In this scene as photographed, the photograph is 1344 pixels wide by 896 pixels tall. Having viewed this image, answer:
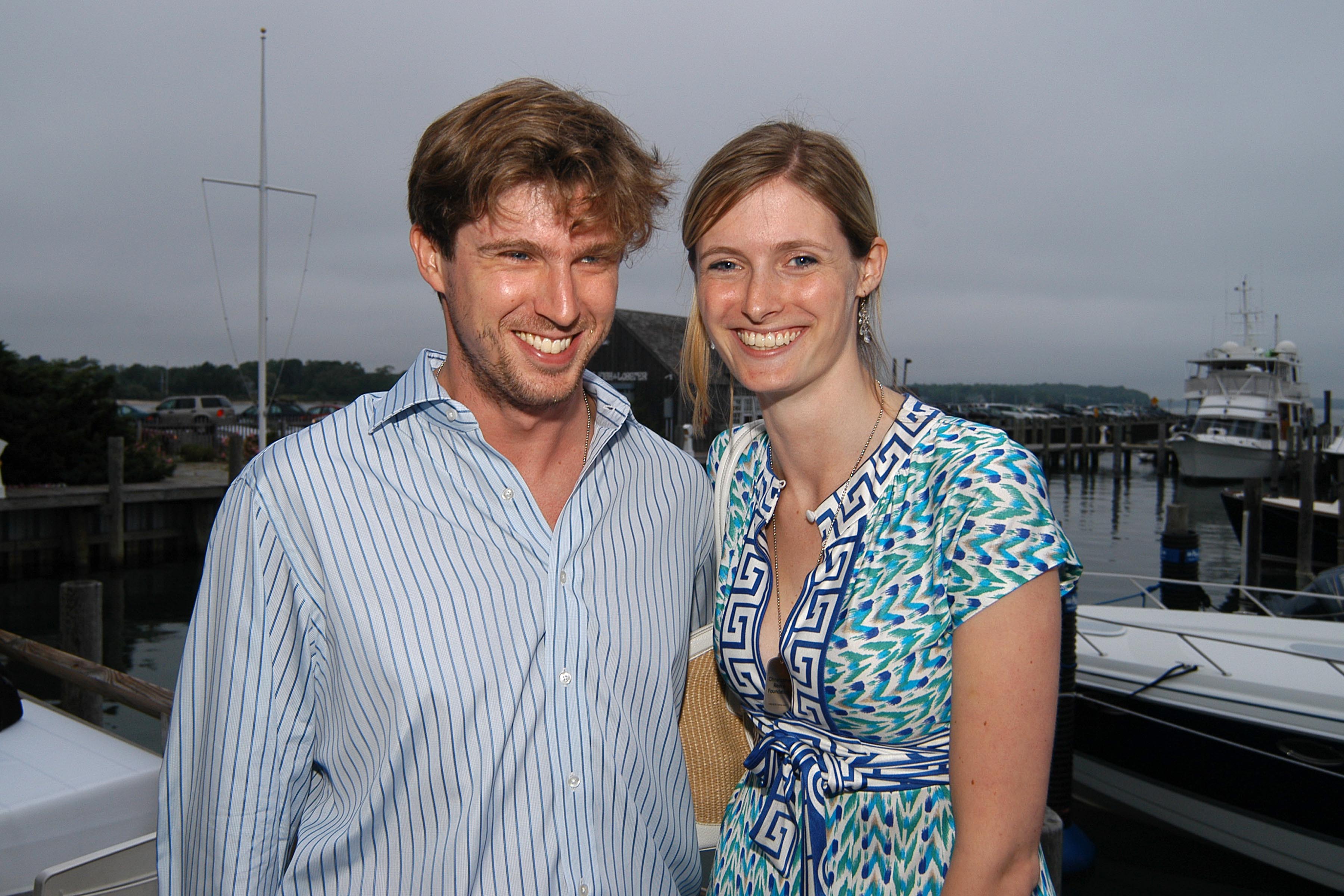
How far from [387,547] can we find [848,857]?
1.19 m

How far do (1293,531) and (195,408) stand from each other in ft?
125

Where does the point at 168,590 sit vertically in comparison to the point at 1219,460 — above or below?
below

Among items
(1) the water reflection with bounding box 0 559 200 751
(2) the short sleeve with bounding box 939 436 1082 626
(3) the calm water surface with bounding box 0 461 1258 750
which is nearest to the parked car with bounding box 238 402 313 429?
(1) the water reflection with bounding box 0 559 200 751

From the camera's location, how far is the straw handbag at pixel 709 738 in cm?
237

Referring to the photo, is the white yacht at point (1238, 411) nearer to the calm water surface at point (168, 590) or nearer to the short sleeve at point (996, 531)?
the calm water surface at point (168, 590)

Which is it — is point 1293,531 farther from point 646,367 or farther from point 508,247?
point 508,247

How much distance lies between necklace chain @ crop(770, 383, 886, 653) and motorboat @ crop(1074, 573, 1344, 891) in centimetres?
522

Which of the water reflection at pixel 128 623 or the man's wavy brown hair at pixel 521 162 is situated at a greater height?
the man's wavy brown hair at pixel 521 162

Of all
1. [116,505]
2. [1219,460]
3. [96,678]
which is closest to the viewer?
[96,678]

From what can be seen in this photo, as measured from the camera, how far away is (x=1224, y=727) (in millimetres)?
7098

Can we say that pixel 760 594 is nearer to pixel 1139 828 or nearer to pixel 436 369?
pixel 436 369

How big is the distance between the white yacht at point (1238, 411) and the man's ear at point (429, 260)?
4228 centimetres

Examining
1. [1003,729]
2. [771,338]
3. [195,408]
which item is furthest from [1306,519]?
[195,408]

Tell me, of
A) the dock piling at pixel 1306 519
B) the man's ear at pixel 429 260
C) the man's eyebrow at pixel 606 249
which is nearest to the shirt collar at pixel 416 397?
the man's ear at pixel 429 260
